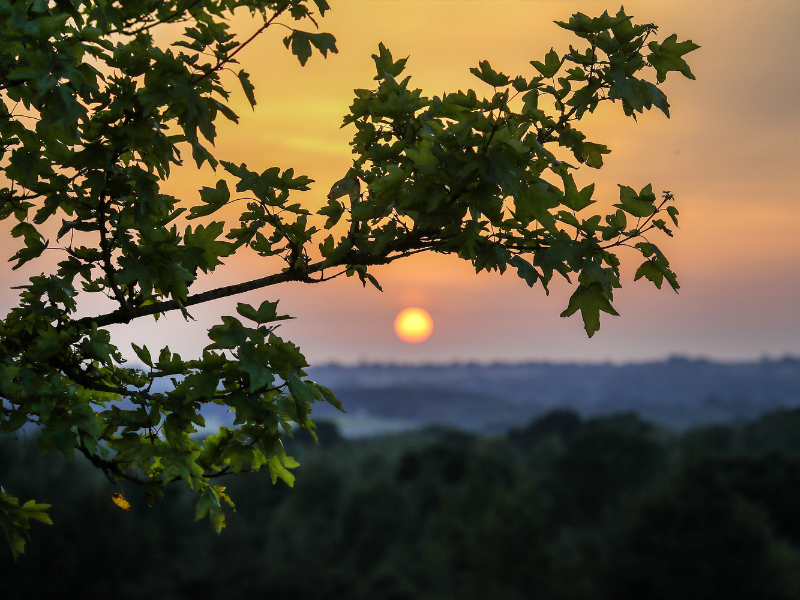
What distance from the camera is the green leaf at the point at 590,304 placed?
18.6 ft

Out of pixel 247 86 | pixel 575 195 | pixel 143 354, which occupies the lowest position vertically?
pixel 143 354

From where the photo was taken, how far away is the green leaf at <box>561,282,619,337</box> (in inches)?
223

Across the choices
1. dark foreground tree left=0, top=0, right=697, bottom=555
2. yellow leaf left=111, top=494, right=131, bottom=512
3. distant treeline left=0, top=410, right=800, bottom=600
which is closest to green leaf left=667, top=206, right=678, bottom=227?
dark foreground tree left=0, top=0, right=697, bottom=555

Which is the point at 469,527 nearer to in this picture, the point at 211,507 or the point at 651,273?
the point at 211,507

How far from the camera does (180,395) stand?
6078mm

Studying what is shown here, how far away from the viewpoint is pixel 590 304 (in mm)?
5688

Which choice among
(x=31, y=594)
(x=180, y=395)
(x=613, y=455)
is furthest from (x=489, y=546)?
(x=180, y=395)

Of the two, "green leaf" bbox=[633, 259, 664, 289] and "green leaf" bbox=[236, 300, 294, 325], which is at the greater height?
"green leaf" bbox=[633, 259, 664, 289]

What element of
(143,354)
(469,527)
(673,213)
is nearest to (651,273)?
(673,213)

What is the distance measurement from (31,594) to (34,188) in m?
65.9

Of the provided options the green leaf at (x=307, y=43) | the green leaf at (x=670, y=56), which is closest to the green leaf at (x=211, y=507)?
the green leaf at (x=307, y=43)

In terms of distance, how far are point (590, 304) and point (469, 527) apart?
81.5 metres

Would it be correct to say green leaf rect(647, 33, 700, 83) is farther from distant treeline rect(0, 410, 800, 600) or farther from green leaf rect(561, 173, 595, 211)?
distant treeline rect(0, 410, 800, 600)

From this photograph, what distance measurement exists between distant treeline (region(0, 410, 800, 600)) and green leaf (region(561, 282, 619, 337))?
5578 cm
